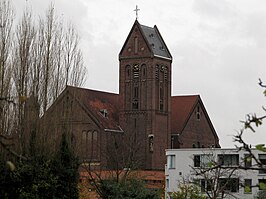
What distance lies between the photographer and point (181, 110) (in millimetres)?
91812

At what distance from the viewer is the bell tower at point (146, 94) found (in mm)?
82625

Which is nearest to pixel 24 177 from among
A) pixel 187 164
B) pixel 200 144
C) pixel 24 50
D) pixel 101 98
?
pixel 24 50

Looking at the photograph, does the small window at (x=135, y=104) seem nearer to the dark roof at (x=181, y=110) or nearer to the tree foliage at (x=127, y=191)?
the dark roof at (x=181, y=110)

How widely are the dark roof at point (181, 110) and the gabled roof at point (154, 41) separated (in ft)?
29.9

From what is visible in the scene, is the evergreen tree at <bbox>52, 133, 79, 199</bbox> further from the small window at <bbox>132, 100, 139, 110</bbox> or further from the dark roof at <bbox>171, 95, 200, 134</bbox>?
the dark roof at <bbox>171, 95, 200, 134</bbox>

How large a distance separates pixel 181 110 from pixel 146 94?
397 inches

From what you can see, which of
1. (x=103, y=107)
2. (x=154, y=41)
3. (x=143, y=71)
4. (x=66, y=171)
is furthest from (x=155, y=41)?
(x=66, y=171)

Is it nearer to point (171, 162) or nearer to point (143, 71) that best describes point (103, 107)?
point (143, 71)

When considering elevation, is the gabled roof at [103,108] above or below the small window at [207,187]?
above

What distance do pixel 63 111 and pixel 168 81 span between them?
1660 inches

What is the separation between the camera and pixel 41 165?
36531 mm

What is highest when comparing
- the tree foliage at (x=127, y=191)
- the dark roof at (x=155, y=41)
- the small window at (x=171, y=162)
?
the dark roof at (x=155, y=41)

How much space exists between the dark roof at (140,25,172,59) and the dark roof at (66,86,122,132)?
30.7 ft

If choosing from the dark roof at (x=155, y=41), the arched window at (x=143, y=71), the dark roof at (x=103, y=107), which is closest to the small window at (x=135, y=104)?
the dark roof at (x=103, y=107)
